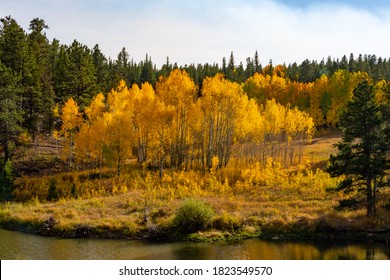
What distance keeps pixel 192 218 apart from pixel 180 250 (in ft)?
15.0

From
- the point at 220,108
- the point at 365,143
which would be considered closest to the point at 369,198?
the point at 365,143

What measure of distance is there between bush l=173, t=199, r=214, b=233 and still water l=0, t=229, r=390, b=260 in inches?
91.8

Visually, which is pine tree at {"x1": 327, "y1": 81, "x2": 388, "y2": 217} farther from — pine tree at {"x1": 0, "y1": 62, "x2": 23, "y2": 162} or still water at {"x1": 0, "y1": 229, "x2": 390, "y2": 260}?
pine tree at {"x1": 0, "y1": 62, "x2": 23, "y2": 162}

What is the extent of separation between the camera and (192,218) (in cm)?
3297

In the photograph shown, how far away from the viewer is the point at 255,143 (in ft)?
206

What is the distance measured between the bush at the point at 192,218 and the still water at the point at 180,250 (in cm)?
233

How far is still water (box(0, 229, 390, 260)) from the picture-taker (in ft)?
86.8

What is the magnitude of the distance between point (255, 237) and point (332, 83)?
65437 millimetres

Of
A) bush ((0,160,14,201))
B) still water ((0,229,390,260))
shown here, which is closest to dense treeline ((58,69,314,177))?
bush ((0,160,14,201))

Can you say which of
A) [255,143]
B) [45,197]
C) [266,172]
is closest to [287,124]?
[255,143]

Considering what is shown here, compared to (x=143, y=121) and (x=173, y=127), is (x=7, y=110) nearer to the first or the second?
(x=143, y=121)

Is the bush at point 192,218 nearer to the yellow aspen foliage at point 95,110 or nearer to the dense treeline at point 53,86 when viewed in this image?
the dense treeline at point 53,86

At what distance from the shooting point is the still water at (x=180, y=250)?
2645 cm

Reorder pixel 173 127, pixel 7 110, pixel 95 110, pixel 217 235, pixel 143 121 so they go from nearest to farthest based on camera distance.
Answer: pixel 217 235, pixel 143 121, pixel 7 110, pixel 173 127, pixel 95 110
